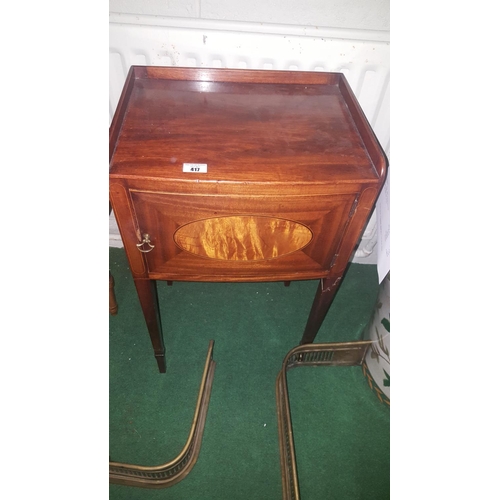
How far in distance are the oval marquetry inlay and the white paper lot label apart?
Result: 0.10 metres

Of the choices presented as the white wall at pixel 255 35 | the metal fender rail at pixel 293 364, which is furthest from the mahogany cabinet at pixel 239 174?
the metal fender rail at pixel 293 364

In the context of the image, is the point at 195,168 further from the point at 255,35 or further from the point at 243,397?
the point at 243,397

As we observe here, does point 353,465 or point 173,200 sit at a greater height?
point 173,200

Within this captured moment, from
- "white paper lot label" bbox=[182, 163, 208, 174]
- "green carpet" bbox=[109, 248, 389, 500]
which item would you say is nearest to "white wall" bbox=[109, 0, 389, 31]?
"white paper lot label" bbox=[182, 163, 208, 174]

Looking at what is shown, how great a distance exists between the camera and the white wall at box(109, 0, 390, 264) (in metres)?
0.92

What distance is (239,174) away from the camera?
66 centimetres

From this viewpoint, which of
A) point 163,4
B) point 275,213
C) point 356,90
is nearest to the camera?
point 275,213

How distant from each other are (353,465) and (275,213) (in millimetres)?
786

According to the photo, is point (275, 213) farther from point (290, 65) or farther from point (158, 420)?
point (158, 420)

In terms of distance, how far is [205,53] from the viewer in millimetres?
980

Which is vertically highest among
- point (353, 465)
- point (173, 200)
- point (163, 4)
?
point (163, 4)

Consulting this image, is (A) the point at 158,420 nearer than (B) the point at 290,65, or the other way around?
(B) the point at 290,65
